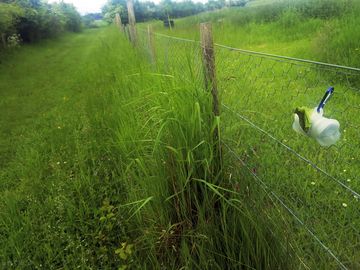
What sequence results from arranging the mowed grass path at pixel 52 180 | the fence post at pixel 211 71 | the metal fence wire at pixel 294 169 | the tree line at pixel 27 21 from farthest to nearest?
the tree line at pixel 27 21 → the mowed grass path at pixel 52 180 → the fence post at pixel 211 71 → the metal fence wire at pixel 294 169

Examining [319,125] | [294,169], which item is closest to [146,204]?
[294,169]

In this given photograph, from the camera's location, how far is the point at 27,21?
1543cm

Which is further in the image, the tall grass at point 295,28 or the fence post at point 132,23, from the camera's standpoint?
the fence post at point 132,23

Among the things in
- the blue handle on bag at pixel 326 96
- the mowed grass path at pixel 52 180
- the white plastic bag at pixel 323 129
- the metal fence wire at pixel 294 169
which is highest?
the blue handle on bag at pixel 326 96

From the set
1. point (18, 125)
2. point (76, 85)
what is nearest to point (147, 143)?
point (18, 125)

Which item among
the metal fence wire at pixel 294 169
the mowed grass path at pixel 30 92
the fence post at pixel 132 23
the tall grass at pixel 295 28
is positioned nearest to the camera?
the metal fence wire at pixel 294 169

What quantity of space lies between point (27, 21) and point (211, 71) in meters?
16.4

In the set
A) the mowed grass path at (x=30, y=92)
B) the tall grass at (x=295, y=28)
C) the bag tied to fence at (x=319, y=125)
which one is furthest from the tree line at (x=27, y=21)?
the bag tied to fence at (x=319, y=125)

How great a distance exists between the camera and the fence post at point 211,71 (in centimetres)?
176

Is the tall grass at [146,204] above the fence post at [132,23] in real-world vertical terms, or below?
below

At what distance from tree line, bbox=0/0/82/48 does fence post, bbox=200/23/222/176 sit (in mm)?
10673

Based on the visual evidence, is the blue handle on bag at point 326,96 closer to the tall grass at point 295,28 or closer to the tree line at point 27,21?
the tall grass at point 295,28

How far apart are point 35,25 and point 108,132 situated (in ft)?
49.7

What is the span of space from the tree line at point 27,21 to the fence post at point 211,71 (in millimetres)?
10673
